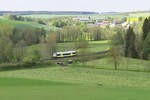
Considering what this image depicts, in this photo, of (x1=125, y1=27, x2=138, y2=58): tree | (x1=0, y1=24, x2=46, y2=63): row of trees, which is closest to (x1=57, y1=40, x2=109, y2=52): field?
(x1=0, y1=24, x2=46, y2=63): row of trees

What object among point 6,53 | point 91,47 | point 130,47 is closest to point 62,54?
point 6,53

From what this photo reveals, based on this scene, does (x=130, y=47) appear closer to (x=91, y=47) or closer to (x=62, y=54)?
(x=62, y=54)

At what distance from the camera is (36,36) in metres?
95.1

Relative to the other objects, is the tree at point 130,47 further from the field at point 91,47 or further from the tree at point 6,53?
the tree at point 6,53

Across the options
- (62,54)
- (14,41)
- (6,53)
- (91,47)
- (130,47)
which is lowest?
(91,47)

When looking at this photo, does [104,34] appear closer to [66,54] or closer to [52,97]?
[66,54]

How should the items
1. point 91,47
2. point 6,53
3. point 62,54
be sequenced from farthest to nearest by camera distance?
point 91,47
point 62,54
point 6,53

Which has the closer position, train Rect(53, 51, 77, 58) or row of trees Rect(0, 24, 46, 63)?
row of trees Rect(0, 24, 46, 63)

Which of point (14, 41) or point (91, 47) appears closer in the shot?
point (91, 47)

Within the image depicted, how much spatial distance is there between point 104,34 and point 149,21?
146 feet

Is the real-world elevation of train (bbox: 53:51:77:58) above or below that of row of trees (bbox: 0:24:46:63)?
below

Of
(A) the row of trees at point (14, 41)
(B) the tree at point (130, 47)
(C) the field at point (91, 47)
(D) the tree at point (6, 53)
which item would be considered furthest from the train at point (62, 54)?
(B) the tree at point (130, 47)

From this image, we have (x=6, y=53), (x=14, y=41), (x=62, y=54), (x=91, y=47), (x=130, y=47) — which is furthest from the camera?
(x=14, y=41)

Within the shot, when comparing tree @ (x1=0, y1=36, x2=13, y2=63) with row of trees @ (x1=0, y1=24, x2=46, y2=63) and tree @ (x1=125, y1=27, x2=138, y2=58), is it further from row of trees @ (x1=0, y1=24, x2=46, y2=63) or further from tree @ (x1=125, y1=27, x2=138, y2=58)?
tree @ (x1=125, y1=27, x2=138, y2=58)
